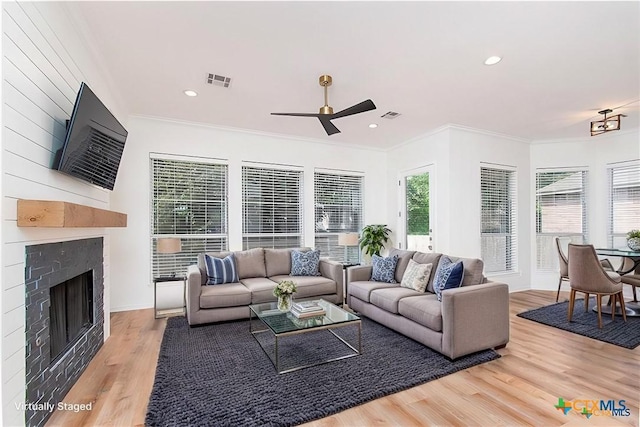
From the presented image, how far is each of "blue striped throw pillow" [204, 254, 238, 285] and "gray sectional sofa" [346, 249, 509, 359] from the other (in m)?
1.96

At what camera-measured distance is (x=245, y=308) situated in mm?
3910

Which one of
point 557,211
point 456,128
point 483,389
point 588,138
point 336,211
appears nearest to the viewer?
point 483,389

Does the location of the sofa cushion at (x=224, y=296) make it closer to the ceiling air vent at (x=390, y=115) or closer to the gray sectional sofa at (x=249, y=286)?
the gray sectional sofa at (x=249, y=286)

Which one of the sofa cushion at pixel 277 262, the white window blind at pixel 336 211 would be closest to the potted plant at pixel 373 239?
the white window blind at pixel 336 211

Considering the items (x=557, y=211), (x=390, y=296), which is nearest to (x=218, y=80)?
(x=390, y=296)

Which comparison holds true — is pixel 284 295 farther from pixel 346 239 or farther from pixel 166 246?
pixel 346 239

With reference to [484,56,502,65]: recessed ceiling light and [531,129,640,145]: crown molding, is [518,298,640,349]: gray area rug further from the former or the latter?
[484,56,502,65]: recessed ceiling light

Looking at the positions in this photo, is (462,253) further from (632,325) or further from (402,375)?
(402,375)

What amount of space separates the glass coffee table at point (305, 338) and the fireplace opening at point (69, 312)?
60.1 inches

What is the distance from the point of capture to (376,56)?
2898 mm

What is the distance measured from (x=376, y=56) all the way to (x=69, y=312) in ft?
11.4

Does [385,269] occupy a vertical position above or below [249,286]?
above

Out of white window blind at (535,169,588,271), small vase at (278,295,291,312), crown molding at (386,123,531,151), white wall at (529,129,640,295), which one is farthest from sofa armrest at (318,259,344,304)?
white window blind at (535,169,588,271)

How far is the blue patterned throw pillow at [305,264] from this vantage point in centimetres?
464
